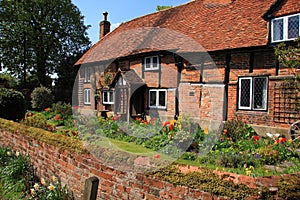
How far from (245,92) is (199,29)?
13.9 ft

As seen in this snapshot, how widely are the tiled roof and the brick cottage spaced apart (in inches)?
1.5

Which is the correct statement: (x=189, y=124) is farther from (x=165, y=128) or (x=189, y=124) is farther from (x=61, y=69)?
(x=61, y=69)

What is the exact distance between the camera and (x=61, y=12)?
27266 mm

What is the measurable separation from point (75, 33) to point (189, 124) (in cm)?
2625

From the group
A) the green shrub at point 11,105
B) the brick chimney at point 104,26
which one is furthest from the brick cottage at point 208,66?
the brick chimney at point 104,26

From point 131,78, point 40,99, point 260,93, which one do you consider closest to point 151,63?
point 131,78

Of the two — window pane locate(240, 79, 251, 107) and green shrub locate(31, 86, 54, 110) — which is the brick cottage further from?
green shrub locate(31, 86, 54, 110)

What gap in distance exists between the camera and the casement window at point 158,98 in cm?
1217

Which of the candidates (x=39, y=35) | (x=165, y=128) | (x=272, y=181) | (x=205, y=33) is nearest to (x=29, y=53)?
(x=39, y=35)

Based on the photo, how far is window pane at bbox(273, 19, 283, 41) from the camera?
8.42 meters

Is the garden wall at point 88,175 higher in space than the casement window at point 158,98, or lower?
lower

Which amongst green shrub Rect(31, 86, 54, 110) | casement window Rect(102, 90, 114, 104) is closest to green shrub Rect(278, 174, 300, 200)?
casement window Rect(102, 90, 114, 104)

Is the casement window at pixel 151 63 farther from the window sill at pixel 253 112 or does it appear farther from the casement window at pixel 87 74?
the casement window at pixel 87 74

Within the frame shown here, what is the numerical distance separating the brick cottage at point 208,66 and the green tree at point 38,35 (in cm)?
1467
